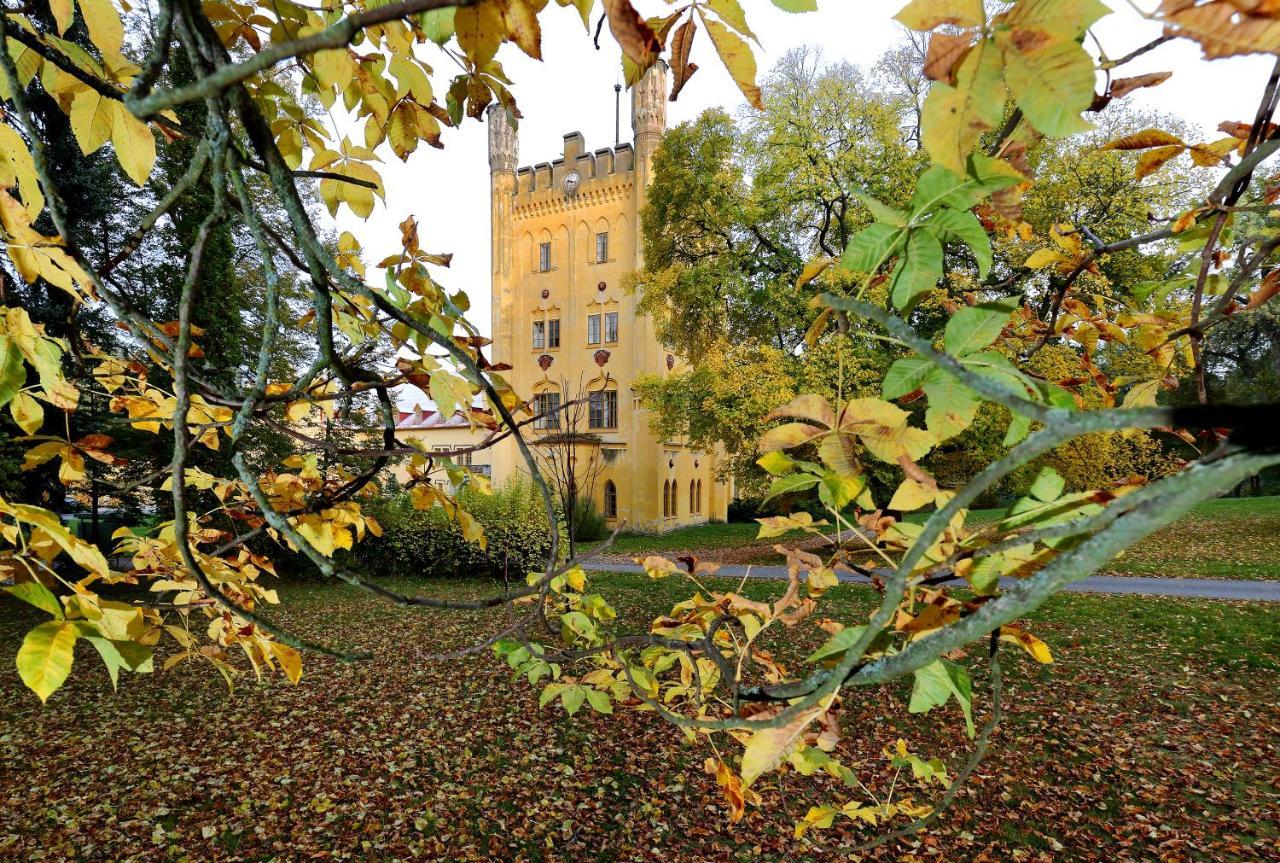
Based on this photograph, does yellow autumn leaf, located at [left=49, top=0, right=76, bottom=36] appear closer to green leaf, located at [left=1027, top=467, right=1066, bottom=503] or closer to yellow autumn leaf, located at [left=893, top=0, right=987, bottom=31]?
yellow autumn leaf, located at [left=893, top=0, right=987, bottom=31]

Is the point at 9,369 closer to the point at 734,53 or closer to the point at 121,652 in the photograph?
the point at 121,652

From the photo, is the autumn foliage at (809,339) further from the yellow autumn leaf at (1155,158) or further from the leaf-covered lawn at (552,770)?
the leaf-covered lawn at (552,770)

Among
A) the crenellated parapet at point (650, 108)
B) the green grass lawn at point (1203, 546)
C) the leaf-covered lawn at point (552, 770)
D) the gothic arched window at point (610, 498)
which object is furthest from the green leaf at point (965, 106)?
the crenellated parapet at point (650, 108)

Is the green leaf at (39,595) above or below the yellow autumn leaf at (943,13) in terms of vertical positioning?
below

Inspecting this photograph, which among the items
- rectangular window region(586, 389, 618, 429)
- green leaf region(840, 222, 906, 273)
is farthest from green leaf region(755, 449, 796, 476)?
rectangular window region(586, 389, 618, 429)

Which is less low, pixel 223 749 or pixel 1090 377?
pixel 1090 377

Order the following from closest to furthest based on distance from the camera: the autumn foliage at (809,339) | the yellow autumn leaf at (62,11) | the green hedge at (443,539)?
the autumn foliage at (809,339), the yellow autumn leaf at (62,11), the green hedge at (443,539)

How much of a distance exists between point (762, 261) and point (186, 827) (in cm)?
1041

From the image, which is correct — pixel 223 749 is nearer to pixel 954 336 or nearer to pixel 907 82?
pixel 954 336

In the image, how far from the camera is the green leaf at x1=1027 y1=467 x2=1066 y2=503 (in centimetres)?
53

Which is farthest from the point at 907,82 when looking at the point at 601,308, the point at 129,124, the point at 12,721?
the point at 12,721

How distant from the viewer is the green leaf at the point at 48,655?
0.52 m

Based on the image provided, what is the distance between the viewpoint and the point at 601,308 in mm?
18547

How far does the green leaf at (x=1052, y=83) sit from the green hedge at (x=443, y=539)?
9.76m
